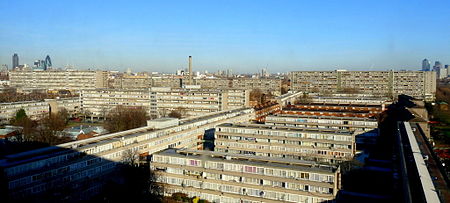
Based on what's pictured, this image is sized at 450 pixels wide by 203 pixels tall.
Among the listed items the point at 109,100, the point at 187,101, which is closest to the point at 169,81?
the point at 109,100

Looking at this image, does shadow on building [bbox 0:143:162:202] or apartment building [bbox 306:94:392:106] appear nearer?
shadow on building [bbox 0:143:162:202]

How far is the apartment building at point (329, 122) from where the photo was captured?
3111cm

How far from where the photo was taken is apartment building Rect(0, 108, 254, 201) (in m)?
14.7

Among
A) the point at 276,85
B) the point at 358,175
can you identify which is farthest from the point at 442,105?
the point at 358,175

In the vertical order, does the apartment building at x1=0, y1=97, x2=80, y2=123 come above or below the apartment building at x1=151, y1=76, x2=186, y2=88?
below

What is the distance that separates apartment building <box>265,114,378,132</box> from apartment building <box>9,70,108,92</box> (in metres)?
52.2

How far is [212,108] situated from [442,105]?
124ft

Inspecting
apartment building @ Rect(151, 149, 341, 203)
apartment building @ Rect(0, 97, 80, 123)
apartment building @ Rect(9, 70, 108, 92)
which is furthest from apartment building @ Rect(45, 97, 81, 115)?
apartment building @ Rect(151, 149, 341, 203)

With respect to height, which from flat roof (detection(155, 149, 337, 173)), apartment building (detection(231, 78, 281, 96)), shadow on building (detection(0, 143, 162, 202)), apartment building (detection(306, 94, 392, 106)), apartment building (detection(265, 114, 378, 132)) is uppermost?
apartment building (detection(231, 78, 281, 96))

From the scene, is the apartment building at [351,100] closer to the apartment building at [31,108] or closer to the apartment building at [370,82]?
the apartment building at [370,82]

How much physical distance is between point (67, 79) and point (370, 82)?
6168 centimetres

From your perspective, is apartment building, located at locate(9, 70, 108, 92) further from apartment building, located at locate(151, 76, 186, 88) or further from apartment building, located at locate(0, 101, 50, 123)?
apartment building, located at locate(0, 101, 50, 123)

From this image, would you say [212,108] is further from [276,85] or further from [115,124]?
[276,85]

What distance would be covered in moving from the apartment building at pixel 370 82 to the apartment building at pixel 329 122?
1686 inches
